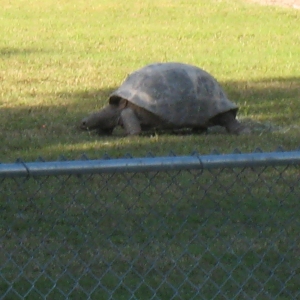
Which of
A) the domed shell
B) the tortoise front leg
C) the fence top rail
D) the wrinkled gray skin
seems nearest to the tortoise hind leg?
the wrinkled gray skin

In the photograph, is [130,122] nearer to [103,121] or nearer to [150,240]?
[103,121]

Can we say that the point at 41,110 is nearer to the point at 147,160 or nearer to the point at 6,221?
the point at 6,221

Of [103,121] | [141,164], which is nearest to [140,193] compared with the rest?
[141,164]

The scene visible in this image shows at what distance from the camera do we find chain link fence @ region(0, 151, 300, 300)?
4.46 meters

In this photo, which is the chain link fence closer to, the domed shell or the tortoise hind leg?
the domed shell

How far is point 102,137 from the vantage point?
767cm

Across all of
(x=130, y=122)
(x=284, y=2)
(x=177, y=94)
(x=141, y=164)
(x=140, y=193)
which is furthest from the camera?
(x=284, y=2)

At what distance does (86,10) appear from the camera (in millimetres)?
16469

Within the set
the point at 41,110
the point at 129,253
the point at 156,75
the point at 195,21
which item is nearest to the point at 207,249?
the point at 129,253

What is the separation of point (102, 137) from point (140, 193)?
2.88 metres

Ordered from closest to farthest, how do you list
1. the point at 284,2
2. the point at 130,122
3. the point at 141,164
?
the point at 141,164, the point at 130,122, the point at 284,2

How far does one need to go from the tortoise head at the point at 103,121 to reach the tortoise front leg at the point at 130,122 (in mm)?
146

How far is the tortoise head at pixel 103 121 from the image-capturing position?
784 centimetres

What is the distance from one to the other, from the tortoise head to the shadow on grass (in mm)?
92
